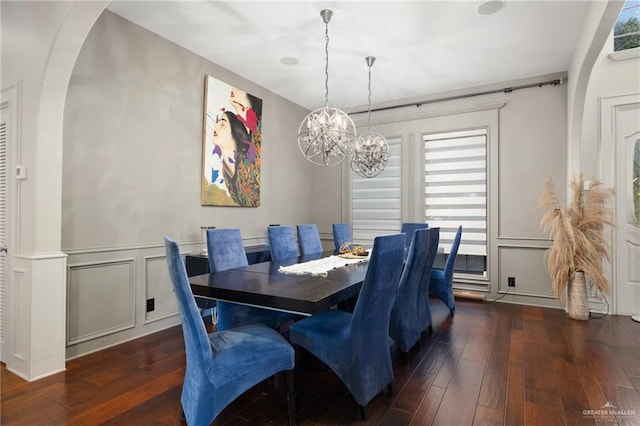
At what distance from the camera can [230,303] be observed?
8.14 ft

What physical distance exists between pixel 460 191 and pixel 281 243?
9.18ft

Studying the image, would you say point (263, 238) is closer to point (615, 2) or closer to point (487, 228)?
point (487, 228)

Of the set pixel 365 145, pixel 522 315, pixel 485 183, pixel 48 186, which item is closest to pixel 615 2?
A: pixel 365 145

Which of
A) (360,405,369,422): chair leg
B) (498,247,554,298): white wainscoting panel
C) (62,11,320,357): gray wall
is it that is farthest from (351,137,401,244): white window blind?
(360,405,369,422): chair leg

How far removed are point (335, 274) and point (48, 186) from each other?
211 centimetres

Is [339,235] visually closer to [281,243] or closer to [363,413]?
[281,243]

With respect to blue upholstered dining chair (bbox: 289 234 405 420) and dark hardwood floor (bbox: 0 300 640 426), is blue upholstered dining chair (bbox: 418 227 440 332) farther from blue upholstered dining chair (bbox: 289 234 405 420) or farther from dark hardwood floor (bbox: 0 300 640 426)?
blue upholstered dining chair (bbox: 289 234 405 420)

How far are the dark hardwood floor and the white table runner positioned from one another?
2.32 ft

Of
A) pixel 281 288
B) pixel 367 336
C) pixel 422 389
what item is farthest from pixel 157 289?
pixel 422 389

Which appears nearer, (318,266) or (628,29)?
(318,266)

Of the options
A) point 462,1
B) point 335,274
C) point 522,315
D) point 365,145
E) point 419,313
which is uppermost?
point 462,1

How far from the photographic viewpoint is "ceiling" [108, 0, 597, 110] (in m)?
2.91

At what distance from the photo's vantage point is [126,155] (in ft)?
10.1

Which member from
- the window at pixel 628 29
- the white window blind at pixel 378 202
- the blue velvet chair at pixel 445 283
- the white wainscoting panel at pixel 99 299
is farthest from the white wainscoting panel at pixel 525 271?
the white wainscoting panel at pixel 99 299
